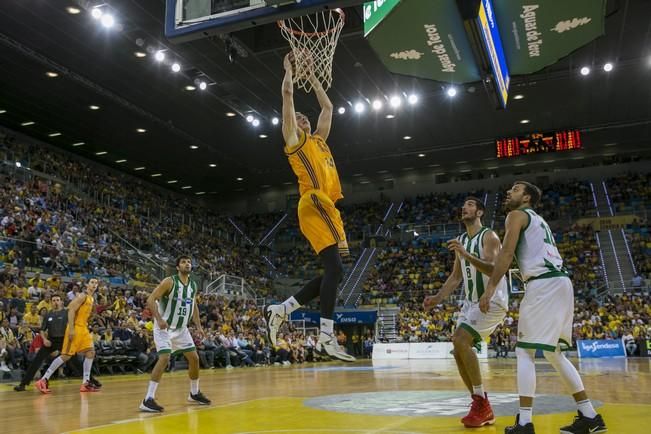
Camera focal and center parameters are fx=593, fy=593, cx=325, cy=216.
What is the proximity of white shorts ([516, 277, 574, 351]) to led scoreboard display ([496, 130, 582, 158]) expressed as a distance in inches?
897

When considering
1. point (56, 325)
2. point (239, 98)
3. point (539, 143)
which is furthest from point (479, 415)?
point (539, 143)

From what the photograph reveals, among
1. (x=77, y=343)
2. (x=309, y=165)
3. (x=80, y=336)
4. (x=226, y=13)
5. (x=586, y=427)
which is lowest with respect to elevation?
(x=586, y=427)

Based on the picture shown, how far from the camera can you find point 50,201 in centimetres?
2111

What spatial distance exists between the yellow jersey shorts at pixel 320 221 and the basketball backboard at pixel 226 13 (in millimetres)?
1721

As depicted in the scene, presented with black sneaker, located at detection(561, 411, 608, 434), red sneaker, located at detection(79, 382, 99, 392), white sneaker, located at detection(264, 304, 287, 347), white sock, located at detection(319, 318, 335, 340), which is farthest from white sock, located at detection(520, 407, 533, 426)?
red sneaker, located at detection(79, 382, 99, 392)

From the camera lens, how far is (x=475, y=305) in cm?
574

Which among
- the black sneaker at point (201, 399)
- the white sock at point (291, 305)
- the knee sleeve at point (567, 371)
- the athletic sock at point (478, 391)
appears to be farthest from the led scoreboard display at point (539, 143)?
the white sock at point (291, 305)

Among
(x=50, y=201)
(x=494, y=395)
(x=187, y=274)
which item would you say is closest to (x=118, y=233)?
(x=50, y=201)

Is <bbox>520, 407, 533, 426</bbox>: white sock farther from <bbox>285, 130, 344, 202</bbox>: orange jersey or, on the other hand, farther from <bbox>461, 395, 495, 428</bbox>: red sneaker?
<bbox>285, 130, 344, 202</bbox>: orange jersey

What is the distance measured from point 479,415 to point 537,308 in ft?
4.07

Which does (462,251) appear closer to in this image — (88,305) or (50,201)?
(88,305)

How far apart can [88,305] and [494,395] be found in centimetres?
718

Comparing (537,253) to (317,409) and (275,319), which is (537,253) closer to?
(275,319)

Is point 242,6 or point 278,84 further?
point 278,84
